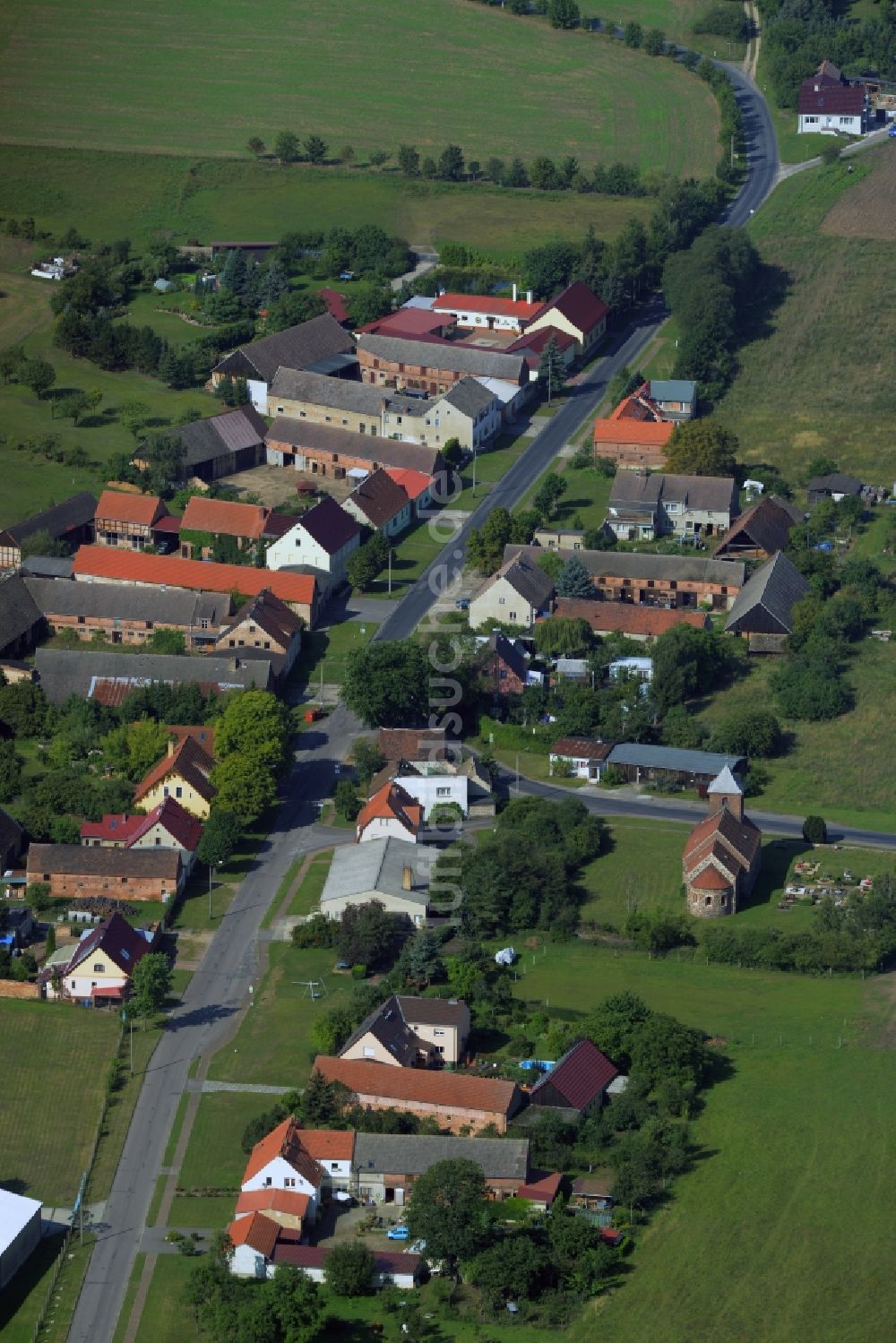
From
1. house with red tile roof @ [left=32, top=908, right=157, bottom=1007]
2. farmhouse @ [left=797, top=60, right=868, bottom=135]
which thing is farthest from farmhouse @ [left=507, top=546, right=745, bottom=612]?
farmhouse @ [left=797, top=60, right=868, bottom=135]

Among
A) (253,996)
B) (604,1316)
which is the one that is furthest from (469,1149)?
(253,996)

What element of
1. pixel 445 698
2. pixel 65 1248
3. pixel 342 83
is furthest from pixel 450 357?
pixel 65 1248

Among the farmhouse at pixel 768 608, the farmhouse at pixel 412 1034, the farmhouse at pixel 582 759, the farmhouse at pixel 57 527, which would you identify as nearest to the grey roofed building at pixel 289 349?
the farmhouse at pixel 57 527

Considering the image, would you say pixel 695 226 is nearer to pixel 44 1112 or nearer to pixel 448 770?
pixel 448 770

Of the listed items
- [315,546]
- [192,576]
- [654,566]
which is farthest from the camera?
[654,566]

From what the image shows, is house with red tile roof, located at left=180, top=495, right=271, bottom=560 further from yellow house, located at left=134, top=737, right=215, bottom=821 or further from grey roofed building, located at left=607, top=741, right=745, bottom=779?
grey roofed building, located at left=607, top=741, right=745, bottom=779

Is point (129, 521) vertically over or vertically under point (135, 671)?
under

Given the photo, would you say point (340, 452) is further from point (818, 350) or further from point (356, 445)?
point (818, 350)
